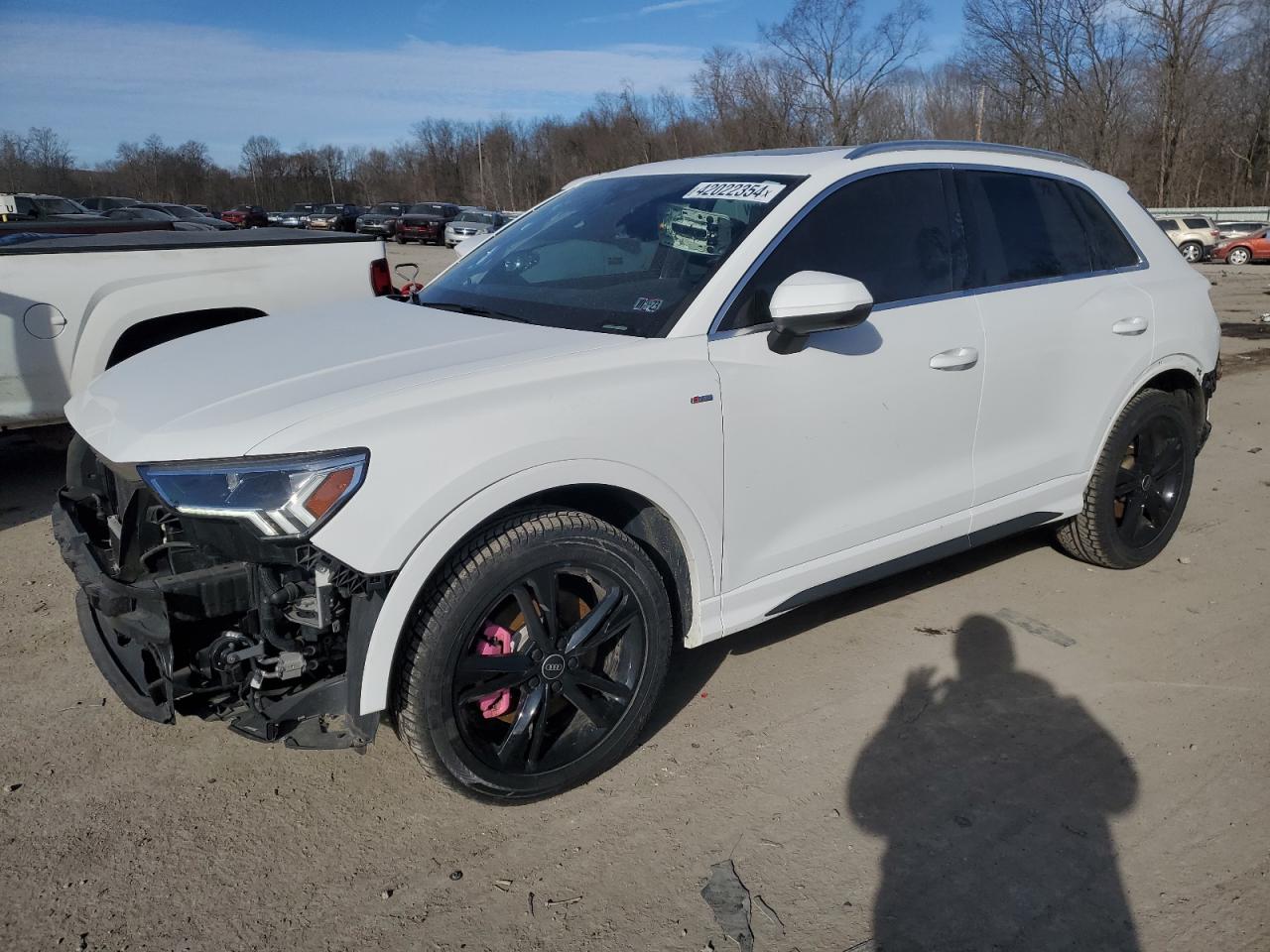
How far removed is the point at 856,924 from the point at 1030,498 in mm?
2115

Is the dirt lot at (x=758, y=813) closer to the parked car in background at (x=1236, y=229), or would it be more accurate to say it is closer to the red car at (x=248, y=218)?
the parked car in background at (x=1236, y=229)

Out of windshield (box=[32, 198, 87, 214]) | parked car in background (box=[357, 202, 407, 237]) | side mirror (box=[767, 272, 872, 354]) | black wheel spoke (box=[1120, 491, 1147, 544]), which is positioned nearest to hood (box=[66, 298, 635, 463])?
side mirror (box=[767, 272, 872, 354])

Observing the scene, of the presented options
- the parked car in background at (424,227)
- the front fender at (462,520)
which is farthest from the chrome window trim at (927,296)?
the parked car in background at (424,227)

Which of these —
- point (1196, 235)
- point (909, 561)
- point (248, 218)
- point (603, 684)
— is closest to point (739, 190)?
point (909, 561)

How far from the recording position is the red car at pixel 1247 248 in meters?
29.4

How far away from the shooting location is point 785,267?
3.18 meters

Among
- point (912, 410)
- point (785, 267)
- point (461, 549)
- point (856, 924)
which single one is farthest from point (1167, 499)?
point (461, 549)

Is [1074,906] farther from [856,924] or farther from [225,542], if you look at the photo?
[225,542]

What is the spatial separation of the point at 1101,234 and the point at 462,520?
127 inches

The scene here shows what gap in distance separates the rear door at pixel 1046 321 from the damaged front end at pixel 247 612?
2.44 meters

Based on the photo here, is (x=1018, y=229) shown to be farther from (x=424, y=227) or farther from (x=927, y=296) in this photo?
(x=424, y=227)

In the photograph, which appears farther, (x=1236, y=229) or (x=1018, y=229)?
(x=1236, y=229)

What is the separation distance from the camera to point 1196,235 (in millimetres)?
31688

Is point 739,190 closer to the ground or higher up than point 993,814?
higher up
